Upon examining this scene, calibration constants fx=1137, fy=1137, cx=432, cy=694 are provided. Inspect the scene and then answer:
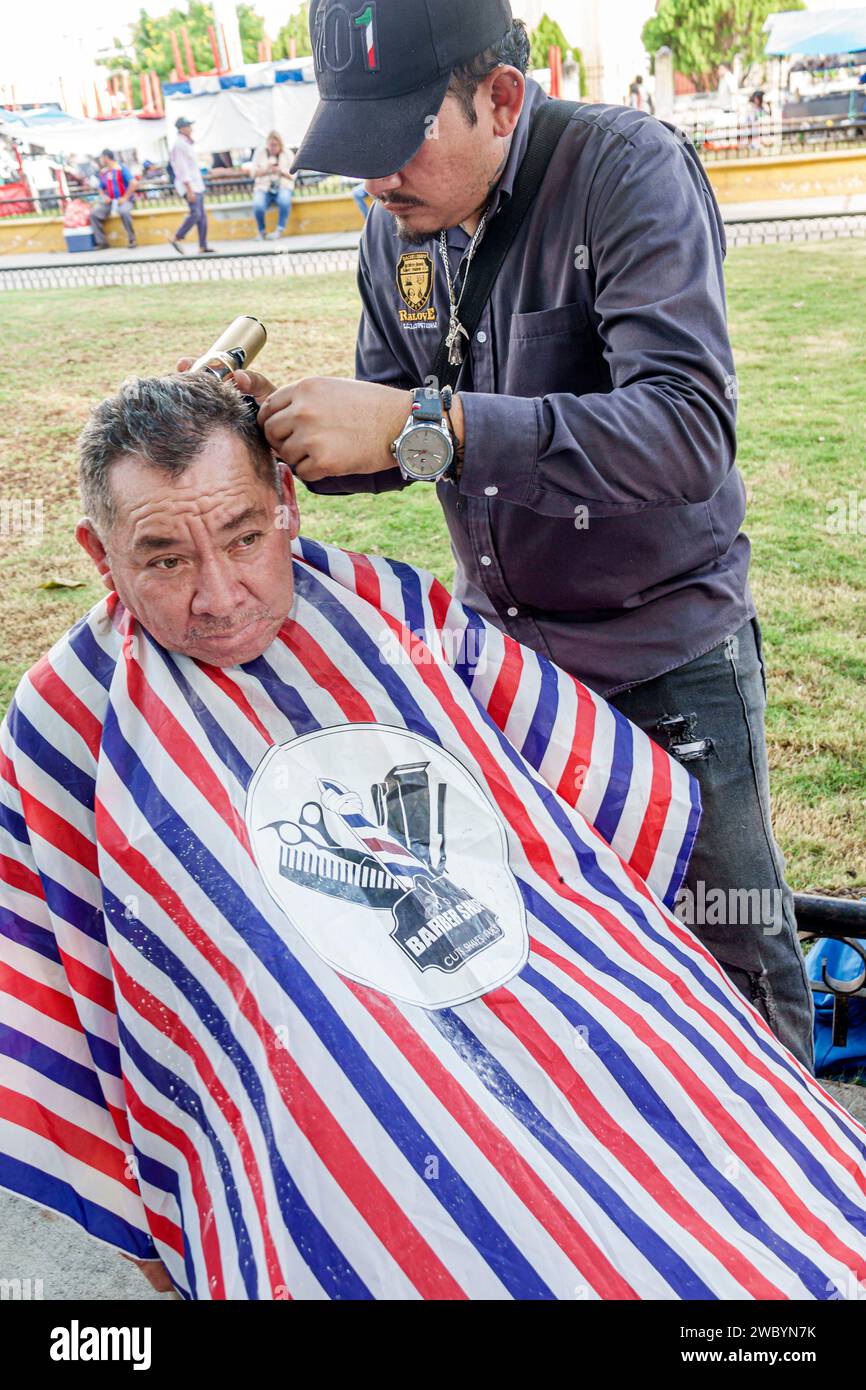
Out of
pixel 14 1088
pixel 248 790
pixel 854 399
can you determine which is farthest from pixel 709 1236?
pixel 854 399

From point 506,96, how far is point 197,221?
53.2 feet

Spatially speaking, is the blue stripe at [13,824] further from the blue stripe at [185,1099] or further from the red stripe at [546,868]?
the red stripe at [546,868]

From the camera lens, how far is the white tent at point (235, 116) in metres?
27.3

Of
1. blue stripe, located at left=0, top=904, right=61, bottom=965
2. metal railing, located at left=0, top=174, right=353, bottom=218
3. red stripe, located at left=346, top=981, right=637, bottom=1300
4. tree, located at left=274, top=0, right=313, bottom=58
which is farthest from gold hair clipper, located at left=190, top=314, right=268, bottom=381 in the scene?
tree, located at left=274, top=0, right=313, bottom=58

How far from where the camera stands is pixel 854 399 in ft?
23.7

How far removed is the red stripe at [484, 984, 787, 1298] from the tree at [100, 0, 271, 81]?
6906cm

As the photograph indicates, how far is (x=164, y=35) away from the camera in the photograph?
6116 cm

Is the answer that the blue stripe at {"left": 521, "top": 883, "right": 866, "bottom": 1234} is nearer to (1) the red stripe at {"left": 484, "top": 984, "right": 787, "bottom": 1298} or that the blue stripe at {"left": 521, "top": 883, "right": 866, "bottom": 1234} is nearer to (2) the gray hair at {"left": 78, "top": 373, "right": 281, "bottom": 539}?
(1) the red stripe at {"left": 484, "top": 984, "right": 787, "bottom": 1298}

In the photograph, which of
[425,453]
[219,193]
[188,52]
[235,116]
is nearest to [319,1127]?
[425,453]

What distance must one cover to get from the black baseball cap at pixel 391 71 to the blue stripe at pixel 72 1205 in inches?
63.2

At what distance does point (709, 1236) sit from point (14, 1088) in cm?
105

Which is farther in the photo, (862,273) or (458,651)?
(862,273)

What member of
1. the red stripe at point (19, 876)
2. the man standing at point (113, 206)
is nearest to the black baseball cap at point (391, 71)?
the red stripe at point (19, 876)
